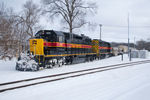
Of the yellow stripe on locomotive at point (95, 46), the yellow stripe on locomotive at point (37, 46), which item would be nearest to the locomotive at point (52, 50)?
the yellow stripe on locomotive at point (37, 46)

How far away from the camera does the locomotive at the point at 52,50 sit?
447 inches

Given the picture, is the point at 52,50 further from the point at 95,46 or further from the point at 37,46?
the point at 95,46

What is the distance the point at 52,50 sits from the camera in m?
13.2

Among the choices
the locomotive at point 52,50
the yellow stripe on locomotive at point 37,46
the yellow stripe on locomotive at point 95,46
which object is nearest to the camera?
the locomotive at point 52,50

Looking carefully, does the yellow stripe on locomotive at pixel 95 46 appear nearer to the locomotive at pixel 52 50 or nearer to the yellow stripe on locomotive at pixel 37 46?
the locomotive at pixel 52 50

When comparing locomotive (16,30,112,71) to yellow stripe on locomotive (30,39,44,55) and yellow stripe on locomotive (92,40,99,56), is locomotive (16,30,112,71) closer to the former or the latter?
yellow stripe on locomotive (30,39,44,55)

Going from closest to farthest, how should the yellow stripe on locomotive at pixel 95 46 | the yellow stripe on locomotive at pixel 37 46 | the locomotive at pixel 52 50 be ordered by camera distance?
the locomotive at pixel 52 50 < the yellow stripe on locomotive at pixel 37 46 < the yellow stripe on locomotive at pixel 95 46

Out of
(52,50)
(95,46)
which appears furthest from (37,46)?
(95,46)

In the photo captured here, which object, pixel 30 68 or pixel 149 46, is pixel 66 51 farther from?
pixel 149 46

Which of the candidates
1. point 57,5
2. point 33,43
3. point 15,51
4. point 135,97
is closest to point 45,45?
point 33,43

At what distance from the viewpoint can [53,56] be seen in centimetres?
1307

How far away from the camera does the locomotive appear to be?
1136 centimetres

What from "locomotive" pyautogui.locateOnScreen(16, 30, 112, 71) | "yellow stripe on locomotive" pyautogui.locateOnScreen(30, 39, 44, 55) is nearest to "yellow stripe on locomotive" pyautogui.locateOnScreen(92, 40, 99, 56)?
"locomotive" pyautogui.locateOnScreen(16, 30, 112, 71)

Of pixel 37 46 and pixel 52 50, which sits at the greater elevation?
pixel 37 46
